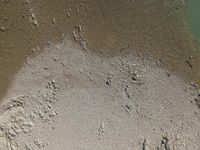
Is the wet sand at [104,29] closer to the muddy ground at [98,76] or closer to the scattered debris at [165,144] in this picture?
the muddy ground at [98,76]

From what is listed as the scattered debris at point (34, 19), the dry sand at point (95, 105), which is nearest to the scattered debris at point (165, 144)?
the dry sand at point (95, 105)

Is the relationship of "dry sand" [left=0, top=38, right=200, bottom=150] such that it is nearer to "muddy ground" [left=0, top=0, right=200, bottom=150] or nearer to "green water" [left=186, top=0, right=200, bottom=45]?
"muddy ground" [left=0, top=0, right=200, bottom=150]

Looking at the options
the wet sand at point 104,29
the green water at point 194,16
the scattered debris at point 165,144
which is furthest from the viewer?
the green water at point 194,16

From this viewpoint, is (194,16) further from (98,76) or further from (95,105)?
(95,105)

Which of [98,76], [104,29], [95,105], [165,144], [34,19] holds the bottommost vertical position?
[165,144]

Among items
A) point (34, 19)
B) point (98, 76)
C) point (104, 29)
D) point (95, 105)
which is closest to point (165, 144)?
point (95, 105)

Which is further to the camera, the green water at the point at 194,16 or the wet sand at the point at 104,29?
the green water at the point at 194,16

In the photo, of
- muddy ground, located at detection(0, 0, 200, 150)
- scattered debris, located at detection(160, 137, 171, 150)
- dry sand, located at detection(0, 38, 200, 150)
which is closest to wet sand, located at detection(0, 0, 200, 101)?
muddy ground, located at detection(0, 0, 200, 150)
